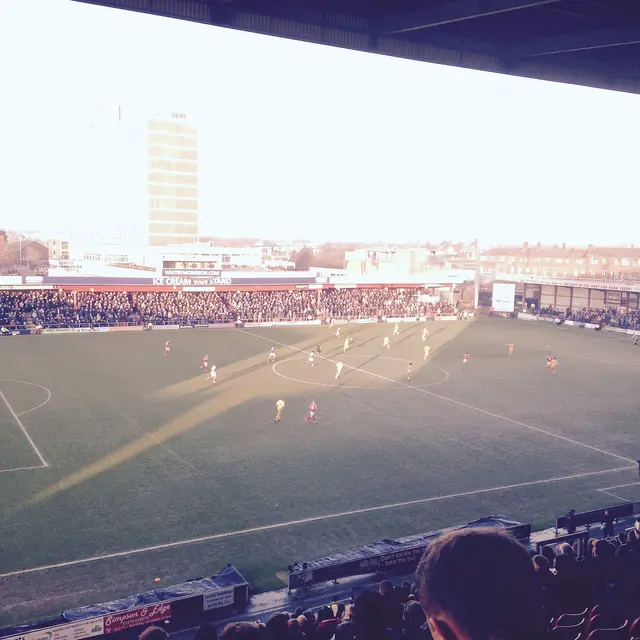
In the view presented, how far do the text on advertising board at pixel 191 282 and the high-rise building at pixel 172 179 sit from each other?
68.4 meters

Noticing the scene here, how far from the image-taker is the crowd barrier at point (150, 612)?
33.7 feet

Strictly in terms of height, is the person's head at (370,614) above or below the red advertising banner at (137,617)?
above

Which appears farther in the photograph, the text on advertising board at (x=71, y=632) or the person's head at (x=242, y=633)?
the text on advertising board at (x=71, y=632)

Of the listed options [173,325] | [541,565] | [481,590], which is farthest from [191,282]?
[481,590]

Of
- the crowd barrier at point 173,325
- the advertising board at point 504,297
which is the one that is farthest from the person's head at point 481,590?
the advertising board at point 504,297

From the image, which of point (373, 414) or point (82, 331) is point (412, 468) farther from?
point (82, 331)

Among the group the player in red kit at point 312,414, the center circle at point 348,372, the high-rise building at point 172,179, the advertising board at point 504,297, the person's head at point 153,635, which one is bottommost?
the center circle at point 348,372

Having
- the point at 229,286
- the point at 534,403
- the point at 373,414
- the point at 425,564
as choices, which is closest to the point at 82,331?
the point at 229,286

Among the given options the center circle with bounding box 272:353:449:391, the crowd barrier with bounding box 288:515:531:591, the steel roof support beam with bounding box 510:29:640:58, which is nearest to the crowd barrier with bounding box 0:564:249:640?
the crowd barrier with bounding box 288:515:531:591

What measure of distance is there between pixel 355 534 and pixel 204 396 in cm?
1656

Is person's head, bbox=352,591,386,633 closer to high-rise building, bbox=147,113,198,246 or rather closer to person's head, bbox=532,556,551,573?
person's head, bbox=532,556,551,573

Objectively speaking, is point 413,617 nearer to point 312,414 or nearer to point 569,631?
point 569,631

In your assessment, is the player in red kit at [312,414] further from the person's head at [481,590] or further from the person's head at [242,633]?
the person's head at [481,590]

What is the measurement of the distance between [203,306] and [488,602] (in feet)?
209
